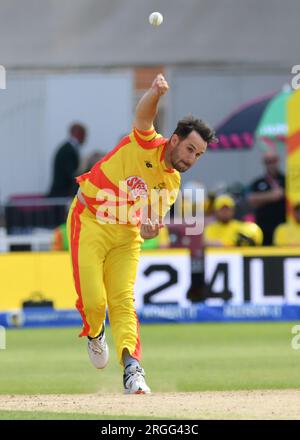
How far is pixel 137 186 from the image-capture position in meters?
8.80

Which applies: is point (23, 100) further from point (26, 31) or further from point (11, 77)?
point (26, 31)

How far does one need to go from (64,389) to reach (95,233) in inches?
52.1

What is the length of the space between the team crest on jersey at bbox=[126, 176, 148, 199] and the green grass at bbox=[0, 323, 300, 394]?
1.42 m

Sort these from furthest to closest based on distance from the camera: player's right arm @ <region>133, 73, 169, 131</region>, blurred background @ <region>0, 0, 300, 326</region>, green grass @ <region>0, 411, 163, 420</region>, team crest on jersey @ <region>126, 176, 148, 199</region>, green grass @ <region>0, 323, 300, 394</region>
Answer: blurred background @ <region>0, 0, 300, 326</region> < green grass @ <region>0, 323, 300, 394</region> < team crest on jersey @ <region>126, 176, 148, 199</region> < player's right arm @ <region>133, 73, 169, 131</region> < green grass @ <region>0, 411, 163, 420</region>

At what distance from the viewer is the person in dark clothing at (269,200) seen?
16625 mm

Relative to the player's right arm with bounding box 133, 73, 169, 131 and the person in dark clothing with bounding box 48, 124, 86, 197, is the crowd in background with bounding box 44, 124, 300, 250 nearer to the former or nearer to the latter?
the person in dark clothing with bounding box 48, 124, 86, 197

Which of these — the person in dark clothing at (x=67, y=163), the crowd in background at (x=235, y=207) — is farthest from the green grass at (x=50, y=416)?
the person in dark clothing at (x=67, y=163)

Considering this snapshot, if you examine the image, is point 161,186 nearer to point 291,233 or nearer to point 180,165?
point 180,165

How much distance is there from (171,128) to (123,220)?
9.38 m

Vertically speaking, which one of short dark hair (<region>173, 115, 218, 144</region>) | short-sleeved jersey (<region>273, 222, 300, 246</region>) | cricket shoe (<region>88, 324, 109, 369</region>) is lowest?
cricket shoe (<region>88, 324, 109, 369</region>)

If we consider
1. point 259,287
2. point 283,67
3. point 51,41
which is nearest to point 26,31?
point 51,41

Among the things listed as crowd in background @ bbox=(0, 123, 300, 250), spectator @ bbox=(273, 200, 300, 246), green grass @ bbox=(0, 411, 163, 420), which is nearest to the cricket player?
green grass @ bbox=(0, 411, 163, 420)

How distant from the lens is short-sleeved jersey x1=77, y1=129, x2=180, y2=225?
864cm

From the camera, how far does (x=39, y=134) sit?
63.3 ft
